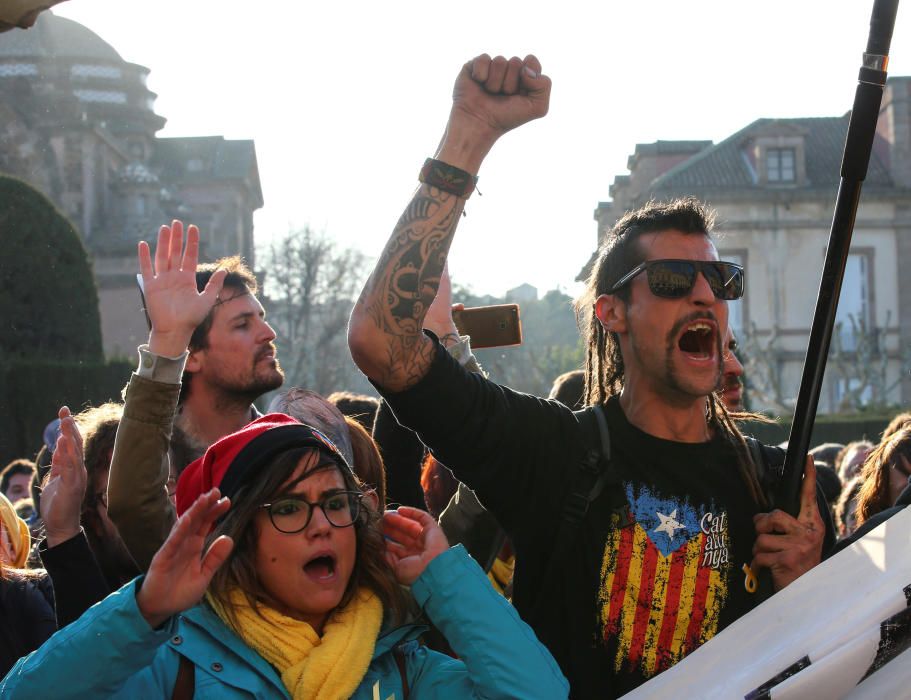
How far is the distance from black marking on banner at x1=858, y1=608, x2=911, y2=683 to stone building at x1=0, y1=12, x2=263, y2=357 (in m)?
38.1

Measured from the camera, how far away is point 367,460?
377 centimetres

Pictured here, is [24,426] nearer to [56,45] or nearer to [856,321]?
[856,321]

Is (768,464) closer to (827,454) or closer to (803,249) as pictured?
(827,454)

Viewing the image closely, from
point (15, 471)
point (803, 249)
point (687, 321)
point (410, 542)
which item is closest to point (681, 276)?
point (687, 321)

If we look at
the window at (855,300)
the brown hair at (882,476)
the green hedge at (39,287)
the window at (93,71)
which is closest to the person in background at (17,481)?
the brown hair at (882,476)

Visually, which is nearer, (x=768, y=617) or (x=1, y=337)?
(x=768, y=617)

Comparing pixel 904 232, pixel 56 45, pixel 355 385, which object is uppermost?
pixel 56 45

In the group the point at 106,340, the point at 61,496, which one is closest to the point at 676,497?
the point at 61,496

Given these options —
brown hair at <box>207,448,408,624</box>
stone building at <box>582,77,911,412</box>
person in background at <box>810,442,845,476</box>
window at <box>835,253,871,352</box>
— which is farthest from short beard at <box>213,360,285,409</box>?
window at <box>835,253,871,352</box>

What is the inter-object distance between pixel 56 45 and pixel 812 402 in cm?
5638

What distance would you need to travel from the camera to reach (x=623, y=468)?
2721mm

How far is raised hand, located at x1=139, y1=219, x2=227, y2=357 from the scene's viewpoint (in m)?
3.21

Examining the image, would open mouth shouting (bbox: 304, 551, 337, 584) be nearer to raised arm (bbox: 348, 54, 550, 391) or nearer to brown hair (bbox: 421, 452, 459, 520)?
raised arm (bbox: 348, 54, 550, 391)

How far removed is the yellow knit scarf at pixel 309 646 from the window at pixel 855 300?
37.5 metres
